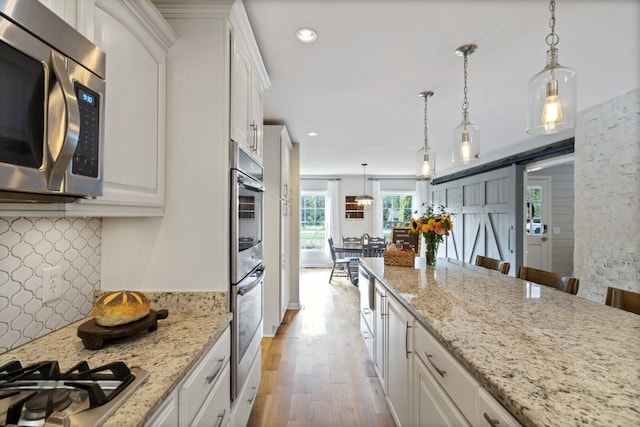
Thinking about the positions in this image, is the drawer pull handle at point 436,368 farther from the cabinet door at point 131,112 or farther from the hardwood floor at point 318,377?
the cabinet door at point 131,112

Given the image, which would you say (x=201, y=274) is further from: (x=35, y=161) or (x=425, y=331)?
(x=425, y=331)

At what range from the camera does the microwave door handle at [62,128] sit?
2.44 feet

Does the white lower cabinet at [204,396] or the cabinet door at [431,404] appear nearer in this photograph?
the white lower cabinet at [204,396]

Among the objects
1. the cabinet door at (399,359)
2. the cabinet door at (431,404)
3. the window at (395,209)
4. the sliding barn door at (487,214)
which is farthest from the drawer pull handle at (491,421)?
the window at (395,209)

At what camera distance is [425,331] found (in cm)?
135

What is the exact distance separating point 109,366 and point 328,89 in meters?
2.50

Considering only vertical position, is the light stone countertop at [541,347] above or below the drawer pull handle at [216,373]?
above

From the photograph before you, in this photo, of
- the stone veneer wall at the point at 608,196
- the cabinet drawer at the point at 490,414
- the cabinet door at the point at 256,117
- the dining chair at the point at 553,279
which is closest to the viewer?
the cabinet drawer at the point at 490,414

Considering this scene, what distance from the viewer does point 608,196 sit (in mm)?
3051

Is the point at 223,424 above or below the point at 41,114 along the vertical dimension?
below

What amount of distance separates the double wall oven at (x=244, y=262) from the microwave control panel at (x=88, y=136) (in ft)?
2.17

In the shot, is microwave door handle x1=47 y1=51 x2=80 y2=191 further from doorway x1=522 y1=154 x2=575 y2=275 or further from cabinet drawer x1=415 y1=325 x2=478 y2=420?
doorway x1=522 y1=154 x2=575 y2=275

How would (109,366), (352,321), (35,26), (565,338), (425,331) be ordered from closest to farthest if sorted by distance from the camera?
(35,26)
(109,366)
(565,338)
(425,331)
(352,321)

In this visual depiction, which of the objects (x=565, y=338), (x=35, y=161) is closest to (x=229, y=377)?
(x=35, y=161)
